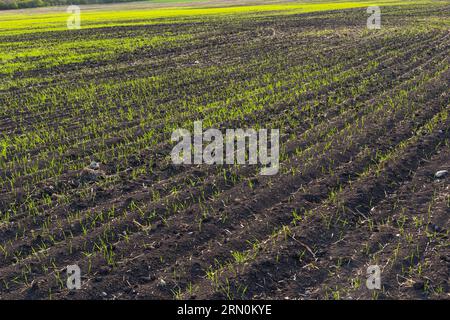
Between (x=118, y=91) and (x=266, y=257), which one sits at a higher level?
(x=118, y=91)

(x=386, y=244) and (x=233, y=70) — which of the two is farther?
(x=233, y=70)

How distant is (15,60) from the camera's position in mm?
19578

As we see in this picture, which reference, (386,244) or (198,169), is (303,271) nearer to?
(386,244)

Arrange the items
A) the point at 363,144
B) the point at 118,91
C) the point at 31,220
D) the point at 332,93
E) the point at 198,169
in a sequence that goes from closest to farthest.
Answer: the point at 31,220, the point at 198,169, the point at 363,144, the point at 332,93, the point at 118,91

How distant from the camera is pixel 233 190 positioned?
644cm

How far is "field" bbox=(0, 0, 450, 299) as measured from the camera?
4.67 m

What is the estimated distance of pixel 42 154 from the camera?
816 cm

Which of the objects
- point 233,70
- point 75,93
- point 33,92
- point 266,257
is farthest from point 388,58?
point 266,257

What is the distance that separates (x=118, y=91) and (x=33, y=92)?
99.9 inches

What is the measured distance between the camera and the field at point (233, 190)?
4.67 m

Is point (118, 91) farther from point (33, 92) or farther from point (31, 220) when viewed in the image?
point (31, 220)

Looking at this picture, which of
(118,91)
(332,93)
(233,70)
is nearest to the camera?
(332,93)

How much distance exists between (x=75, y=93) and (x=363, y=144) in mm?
8224

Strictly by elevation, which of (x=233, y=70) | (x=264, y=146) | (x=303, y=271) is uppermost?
(x=233, y=70)
